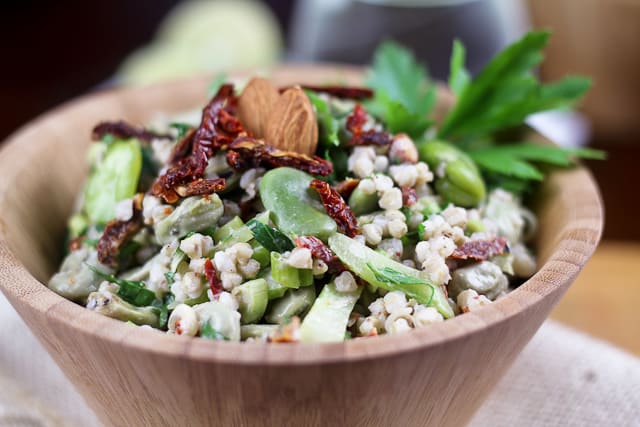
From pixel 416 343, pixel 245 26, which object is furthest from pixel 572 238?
pixel 245 26

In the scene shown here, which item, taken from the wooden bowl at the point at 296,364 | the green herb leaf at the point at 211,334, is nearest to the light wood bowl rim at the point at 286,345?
the wooden bowl at the point at 296,364

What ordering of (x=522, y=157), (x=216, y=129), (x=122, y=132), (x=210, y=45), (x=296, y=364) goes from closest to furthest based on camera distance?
1. (x=296, y=364)
2. (x=216, y=129)
3. (x=122, y=132)
4. (x=522, y=157)
5. (x=210, y=45)

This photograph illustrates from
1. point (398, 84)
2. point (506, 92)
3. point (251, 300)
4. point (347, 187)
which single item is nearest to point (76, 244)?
point (251, 300)

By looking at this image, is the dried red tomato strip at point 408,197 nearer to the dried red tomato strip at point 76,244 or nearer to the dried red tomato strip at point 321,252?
the dried red tomato strip at point 321,252

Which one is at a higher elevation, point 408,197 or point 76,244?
point 408,197

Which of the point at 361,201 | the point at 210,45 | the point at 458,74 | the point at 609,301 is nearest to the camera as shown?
the point at 361,201

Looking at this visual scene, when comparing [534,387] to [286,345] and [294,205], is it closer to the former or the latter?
[294,205]
